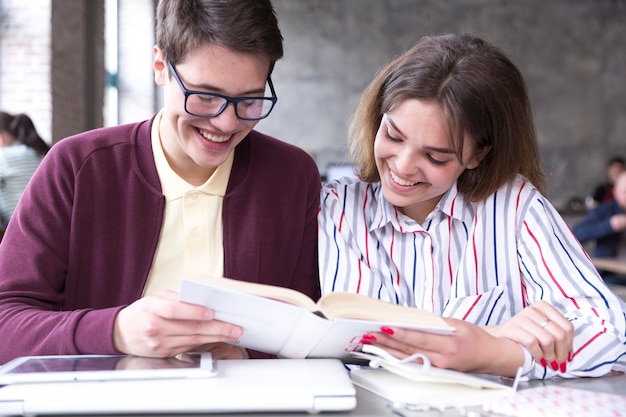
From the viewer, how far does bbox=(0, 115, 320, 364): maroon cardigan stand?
1444mm

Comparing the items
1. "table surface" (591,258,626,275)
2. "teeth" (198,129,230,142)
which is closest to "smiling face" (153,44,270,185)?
"teeth" (198,129,230,142)

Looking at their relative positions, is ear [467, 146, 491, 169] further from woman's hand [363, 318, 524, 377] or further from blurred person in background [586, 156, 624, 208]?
blurred person in background [586, 156, 624, 208]

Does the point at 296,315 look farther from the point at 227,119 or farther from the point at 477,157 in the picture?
the point at 477,157

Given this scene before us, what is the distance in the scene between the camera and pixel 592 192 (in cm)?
892

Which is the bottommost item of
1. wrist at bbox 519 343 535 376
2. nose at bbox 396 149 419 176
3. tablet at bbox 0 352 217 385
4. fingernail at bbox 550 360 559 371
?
fingernail at bbox 550 360 559 371

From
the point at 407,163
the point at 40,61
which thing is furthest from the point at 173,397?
the point at 40,61

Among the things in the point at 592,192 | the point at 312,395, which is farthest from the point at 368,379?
the point at 592,192

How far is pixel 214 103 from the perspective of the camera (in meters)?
1.41

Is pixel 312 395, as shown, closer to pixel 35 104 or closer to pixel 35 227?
pixel 35 227

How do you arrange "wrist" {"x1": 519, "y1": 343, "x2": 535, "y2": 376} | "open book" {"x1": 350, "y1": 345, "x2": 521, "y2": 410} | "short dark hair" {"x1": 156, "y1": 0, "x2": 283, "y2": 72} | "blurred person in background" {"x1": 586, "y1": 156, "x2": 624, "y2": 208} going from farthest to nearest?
"blurred person in background" {"x1": 586, "y1": 156, "x2": 624, "y2": 208} < "short dark hair" {"x1": 156, "y1": 0, "x2": 283, "y2": 72} < "wrist" {"x1": 519, "y1": 343, "x2": 535, "y2": 376} < "open book" {"x1": 350, "y1": 345, "x2": 521, "y2": 410}

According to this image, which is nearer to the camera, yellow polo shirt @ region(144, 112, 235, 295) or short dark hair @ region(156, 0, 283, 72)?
short dark hair @ region(156, 0, 283, 72)

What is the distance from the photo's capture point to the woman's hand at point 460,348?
1151mm

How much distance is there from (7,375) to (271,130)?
7768 mm

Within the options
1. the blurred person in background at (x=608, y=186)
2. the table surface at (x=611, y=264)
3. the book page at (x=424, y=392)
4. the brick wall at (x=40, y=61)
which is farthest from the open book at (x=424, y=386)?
the blurred person in background at (x=608, y=186)
